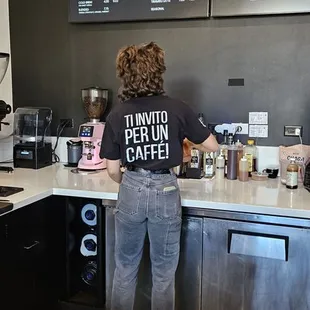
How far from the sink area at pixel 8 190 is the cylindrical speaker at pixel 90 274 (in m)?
0.57

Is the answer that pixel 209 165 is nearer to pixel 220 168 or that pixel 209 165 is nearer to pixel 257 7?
pixel 220 168

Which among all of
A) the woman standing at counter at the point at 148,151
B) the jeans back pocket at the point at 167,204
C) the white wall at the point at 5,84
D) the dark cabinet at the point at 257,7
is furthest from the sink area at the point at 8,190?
the dark cabinet at the point at 257,7

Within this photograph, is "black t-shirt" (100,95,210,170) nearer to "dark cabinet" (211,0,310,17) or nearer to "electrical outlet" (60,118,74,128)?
"dark cabinet" (211,0,310,17)

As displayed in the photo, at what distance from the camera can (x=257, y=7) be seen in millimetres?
2553

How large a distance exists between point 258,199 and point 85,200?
36.0 inches

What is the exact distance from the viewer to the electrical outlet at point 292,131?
8.64 feet

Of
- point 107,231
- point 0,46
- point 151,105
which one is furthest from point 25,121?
point 151,105

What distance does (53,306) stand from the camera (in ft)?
8.03

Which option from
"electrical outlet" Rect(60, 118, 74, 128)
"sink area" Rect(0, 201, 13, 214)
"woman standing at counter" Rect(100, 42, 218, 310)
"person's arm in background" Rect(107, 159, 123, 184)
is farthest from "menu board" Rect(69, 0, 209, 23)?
"sink area" Rect(0, 201, 13, 214)

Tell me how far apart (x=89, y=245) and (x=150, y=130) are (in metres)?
0.89

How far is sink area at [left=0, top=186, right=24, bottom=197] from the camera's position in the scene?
85.6 inches

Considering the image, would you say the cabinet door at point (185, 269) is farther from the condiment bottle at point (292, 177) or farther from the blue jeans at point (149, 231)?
the condiment bottle at point (292, 177)

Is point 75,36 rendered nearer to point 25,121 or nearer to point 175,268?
point 25,121

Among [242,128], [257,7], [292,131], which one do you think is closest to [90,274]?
[242,128]
